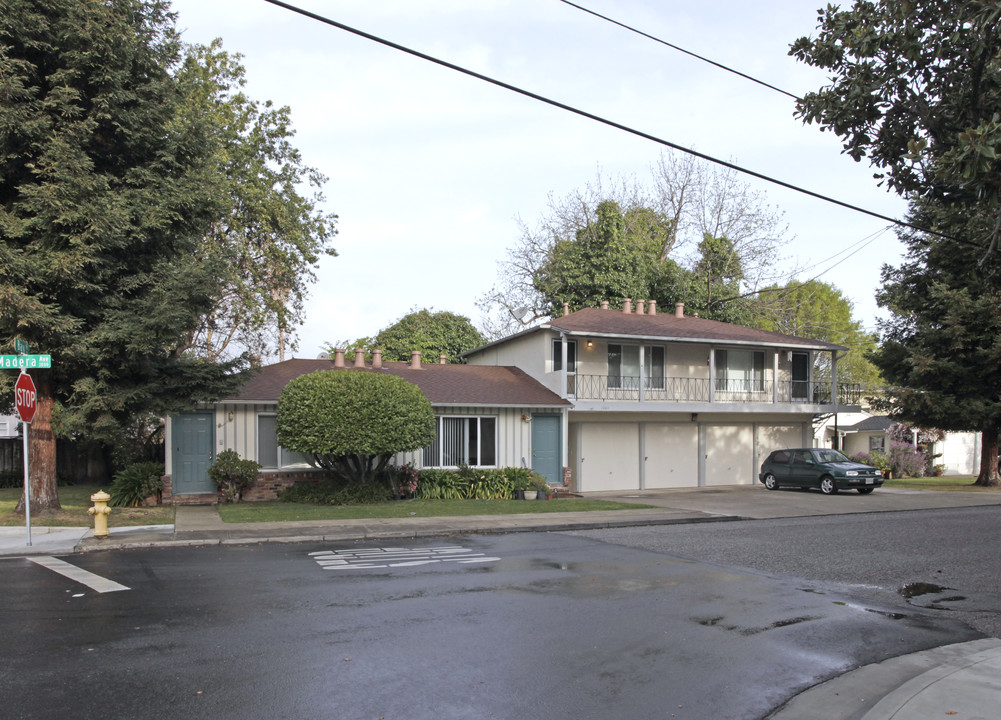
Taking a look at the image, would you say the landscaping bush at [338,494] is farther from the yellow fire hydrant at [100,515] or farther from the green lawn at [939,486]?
the green lawn at [939,486]

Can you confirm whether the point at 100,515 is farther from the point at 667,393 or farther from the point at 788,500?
the point at 667,393

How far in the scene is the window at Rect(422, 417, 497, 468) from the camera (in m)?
23.4

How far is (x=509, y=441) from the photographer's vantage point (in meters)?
24.2

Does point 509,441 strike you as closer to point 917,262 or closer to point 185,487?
point 185,487

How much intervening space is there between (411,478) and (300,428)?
151 inches

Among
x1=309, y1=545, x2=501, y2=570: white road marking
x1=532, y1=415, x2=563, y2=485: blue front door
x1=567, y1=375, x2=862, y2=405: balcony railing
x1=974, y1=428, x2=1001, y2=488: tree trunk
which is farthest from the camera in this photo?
x1=974, y1=428, x2=1001, y2=488: tree trunk

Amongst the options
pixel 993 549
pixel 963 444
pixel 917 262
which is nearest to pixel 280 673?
pixel 993 549

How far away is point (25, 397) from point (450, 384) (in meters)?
13.4

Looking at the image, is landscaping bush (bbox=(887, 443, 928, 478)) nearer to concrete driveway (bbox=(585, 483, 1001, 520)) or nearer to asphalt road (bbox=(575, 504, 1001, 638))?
concrete driveway (bbox=(585, 483, 1001, 520))

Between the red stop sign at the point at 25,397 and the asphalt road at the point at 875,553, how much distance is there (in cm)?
1040

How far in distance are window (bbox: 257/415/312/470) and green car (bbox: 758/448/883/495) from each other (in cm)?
1659

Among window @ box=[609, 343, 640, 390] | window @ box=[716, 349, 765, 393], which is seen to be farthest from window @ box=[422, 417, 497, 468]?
window @ box=[716, 349, 765, 393]

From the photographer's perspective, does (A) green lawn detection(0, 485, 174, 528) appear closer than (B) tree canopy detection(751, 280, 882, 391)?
Yes

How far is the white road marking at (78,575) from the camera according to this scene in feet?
31.7
